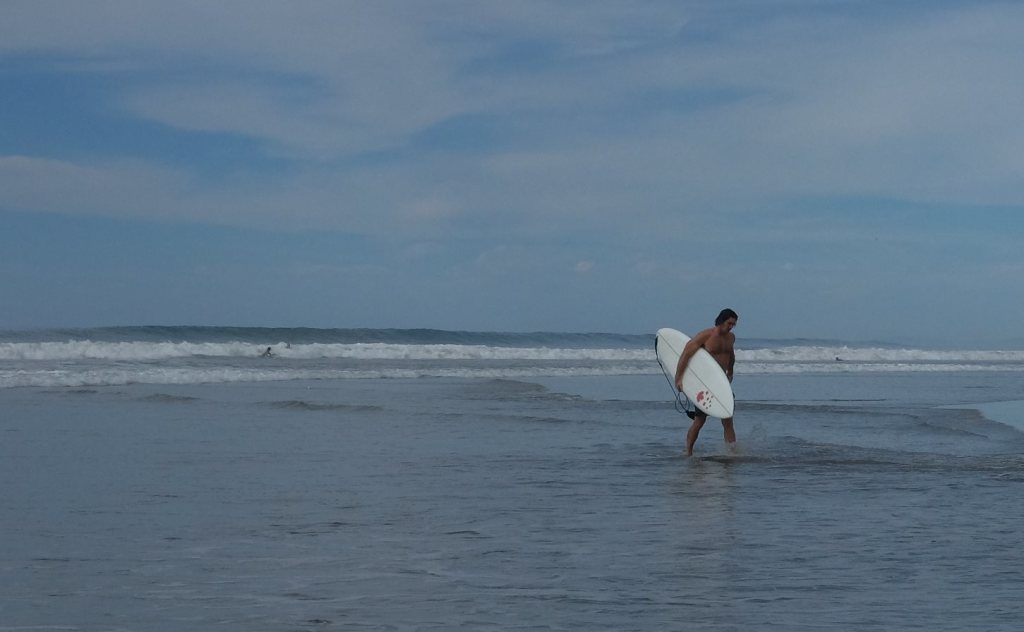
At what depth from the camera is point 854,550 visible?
21.8 feet

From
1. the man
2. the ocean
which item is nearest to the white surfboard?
the man

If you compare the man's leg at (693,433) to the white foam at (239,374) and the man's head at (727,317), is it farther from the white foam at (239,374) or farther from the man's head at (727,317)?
the white foam at (239,374)

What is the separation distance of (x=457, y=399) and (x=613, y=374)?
40.3 ft

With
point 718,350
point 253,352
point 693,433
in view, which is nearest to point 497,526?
point 693,433

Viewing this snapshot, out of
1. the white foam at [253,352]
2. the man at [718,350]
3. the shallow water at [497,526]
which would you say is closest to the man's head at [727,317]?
the man at [718,350]

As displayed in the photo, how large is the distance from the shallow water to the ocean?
26 millimetres

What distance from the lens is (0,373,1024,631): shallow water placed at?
209 inches

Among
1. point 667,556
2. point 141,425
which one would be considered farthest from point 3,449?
point 667,556

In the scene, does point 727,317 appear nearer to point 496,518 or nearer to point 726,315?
point 726,315

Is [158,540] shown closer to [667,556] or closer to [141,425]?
[667,556]

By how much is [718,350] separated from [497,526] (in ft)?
19.0

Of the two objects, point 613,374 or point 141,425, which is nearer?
point 141,425

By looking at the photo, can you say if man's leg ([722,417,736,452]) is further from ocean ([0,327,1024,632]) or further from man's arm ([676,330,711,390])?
man's arm ([676,330,711,390])

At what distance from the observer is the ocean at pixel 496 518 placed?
5320 millimetres
